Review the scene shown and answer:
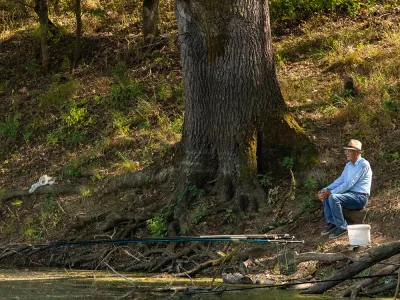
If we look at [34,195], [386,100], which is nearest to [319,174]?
[386,100]

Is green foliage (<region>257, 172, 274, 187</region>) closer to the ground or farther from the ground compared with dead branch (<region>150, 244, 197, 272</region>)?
farther from the ground

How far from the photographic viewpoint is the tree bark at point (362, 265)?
7.97 meters

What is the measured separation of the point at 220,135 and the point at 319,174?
5.46 feet

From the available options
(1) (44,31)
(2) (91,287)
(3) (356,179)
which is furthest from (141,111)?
(2) (91,287)

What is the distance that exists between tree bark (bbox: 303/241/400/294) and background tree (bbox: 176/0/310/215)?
14.4ft

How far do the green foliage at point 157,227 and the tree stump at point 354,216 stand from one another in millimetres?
2942

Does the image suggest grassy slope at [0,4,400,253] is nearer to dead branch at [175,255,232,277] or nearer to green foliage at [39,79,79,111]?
green foliage at [39,79,79,111]

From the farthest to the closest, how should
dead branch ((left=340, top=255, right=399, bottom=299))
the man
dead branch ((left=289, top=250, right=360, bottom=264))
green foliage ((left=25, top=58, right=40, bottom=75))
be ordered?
green foliage ((left=25, top=58, right=40, bottom=75)) < the man < dead branch ((left=289, top=250, right=360, bottom=264)) < dead branch ((left=340, top=255, right=399, bottom=299))

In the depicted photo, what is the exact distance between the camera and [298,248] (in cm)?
A: 1173

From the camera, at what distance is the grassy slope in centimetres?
1349

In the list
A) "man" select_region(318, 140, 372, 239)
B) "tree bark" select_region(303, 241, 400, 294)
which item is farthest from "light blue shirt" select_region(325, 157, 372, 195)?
"tree bark" select_region(303, 241, 400, 294)

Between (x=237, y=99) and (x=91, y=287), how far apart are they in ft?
14.0

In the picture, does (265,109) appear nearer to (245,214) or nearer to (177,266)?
(245,214)

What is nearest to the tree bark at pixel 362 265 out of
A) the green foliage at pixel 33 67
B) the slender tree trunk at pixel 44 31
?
the slender tree trunk at pixel 44 31
